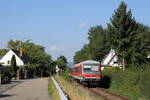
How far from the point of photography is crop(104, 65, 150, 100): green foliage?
1736cm

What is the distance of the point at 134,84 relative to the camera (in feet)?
65.5

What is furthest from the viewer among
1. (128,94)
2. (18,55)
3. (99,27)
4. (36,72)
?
(99,27)

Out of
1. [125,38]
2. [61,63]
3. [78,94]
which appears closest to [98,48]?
[61,63]

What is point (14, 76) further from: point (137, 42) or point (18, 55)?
point (137, 42)

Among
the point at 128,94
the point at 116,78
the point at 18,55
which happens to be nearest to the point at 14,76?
the point at 18,55

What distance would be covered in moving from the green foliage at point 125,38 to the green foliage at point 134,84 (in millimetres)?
11547

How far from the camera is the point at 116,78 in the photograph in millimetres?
25266

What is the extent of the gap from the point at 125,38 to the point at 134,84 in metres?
19.3

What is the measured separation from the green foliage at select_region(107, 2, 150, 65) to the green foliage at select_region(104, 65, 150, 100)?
455 inches

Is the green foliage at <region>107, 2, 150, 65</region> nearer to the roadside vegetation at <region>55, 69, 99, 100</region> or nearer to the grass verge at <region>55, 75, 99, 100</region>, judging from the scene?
the roadside vegetation at <region>55, 69, 99, 100</region>

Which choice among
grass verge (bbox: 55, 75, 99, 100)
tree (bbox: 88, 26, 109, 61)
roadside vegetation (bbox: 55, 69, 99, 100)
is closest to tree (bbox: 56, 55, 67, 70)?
tree (bbox: 88, 26, 109, 61)

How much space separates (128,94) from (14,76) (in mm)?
37344

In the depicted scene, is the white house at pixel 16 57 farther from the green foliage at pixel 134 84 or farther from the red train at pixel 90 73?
the green foliage at pixel 134 84

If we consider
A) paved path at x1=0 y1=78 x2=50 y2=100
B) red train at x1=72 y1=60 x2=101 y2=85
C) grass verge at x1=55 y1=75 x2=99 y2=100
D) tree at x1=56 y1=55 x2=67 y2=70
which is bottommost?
paved path at x1=0 y1=78 x2=50 y2=100
